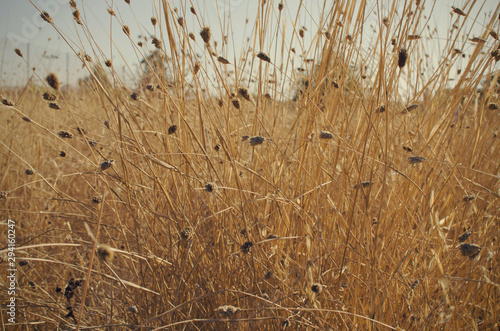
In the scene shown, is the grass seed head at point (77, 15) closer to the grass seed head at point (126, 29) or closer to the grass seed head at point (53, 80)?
the grass seed head at point (126, 29)

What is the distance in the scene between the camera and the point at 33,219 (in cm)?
165

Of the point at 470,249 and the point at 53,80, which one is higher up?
the point at 53,80

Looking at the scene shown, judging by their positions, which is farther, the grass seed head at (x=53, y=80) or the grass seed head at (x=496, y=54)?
the grass seed head at (x=496, y=54)

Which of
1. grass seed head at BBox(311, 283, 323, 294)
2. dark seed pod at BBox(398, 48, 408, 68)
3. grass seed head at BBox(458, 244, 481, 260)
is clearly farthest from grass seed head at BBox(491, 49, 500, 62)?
grass seed head at BBox(311, 283, 323, 294)

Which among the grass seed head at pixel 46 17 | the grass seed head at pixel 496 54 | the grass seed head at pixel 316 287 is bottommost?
the grass seed head at pixel 316 287

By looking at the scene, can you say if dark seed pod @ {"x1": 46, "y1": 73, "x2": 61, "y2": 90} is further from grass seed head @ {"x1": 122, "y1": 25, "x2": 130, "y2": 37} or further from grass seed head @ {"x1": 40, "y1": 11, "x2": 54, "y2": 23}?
grass seed head @ {"x1": 122, "y1": 25, "x2": 130, "y2": 37}

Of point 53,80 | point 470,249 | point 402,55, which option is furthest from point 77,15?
point 470,249

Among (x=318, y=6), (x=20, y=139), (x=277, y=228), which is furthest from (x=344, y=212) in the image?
(x=20, y=139)

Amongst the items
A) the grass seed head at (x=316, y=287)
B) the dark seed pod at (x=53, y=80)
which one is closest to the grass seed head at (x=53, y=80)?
the dark seed pod at (x=53, y=80)

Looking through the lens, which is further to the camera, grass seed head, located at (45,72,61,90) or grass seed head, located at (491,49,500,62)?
grass seed head, located at (491,49,500,62)

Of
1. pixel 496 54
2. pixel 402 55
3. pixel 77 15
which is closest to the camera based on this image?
pixel 402 55

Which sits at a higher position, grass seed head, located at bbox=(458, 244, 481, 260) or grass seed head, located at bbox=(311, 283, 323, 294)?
grass seed head, located at bbox=(458, 244, 481, 260)

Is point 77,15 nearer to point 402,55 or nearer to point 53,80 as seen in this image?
point 53,80

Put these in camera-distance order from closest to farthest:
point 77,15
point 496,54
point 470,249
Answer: point 470,249 < point 496,54 < point 77,15
